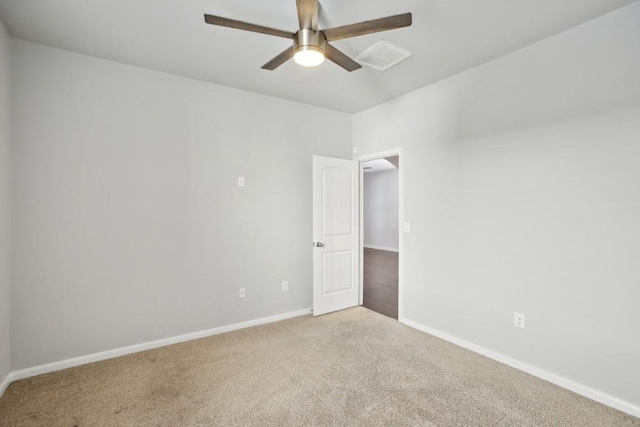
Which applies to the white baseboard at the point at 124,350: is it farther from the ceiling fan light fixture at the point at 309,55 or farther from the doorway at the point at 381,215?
the doorway at the point at 381,215

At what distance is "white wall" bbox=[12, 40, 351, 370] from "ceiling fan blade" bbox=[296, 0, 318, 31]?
1.88 m

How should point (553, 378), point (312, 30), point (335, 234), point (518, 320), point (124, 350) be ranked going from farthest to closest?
point (335, 234)
point (124, 350)
point (518, 320)
point (553, 378)
point (312, 30)

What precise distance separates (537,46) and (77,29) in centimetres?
364

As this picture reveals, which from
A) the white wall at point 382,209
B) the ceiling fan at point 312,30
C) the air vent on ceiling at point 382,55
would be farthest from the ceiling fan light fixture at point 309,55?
the white wall at point 382,209

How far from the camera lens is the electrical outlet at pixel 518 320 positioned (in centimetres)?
264

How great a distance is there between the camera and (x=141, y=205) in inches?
118

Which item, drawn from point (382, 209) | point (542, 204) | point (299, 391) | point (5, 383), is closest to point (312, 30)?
point (542, 204)

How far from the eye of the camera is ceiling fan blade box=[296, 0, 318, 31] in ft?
5.56

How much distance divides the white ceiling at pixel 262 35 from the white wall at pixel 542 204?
280mm

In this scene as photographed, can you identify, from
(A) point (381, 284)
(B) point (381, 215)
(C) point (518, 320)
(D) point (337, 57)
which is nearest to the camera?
(D) point (337, 57)

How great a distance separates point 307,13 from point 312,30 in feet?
0.37

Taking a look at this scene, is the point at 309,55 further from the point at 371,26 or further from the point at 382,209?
the point at 382,209

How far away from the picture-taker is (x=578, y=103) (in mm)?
2320

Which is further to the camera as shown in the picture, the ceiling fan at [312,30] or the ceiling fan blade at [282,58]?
the ceiling fan blade at [282,58]
